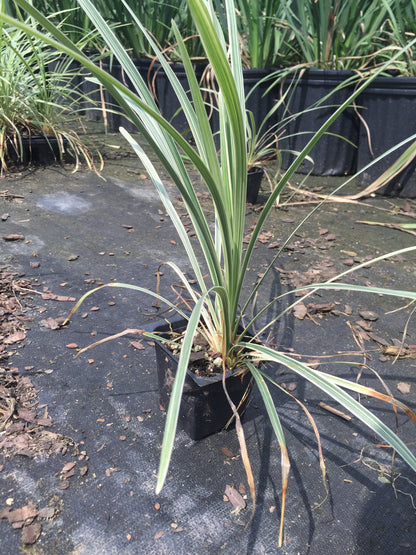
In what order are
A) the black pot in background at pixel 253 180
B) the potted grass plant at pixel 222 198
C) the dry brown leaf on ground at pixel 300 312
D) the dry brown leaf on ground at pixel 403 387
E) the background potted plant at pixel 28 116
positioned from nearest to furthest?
the potted grass plant at pixel 222 198 < the dry brown leaf on ground at pixel 403 387 < the dry brown leaf on ground at pixel 300 312 < the black pot in background at pixel 253 180 < the background potted plant at pixel 28 116

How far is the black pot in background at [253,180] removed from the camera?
7.63 feet

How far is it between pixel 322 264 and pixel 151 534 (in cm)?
130

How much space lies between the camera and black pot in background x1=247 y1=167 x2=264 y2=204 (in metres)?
2.33

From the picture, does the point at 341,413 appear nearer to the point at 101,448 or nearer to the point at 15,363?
the point at 101,448

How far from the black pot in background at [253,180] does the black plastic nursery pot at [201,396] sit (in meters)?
1.39

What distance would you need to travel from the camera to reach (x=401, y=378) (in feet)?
4.32

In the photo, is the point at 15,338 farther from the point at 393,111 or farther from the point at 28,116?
the point at 393,111

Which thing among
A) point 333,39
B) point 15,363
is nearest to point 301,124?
point 333,39

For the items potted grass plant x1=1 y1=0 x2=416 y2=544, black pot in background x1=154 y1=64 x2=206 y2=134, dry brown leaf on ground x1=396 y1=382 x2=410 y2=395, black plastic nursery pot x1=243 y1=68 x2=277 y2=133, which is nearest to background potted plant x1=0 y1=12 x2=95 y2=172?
black pot in background x1=154 y1=64 x2=206 y2=134

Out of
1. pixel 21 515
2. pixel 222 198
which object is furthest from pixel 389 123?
pixel 21 515

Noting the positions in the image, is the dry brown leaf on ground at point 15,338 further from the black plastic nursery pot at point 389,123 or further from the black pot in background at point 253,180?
the black plastic nursery pot at point 389,123

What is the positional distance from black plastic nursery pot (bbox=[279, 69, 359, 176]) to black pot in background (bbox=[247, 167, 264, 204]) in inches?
20.7

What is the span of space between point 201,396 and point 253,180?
1534mm

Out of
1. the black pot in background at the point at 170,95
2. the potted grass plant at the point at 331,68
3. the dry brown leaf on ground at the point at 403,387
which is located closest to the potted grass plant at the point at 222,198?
the dry brown leaf on ground at the point at 403,387
